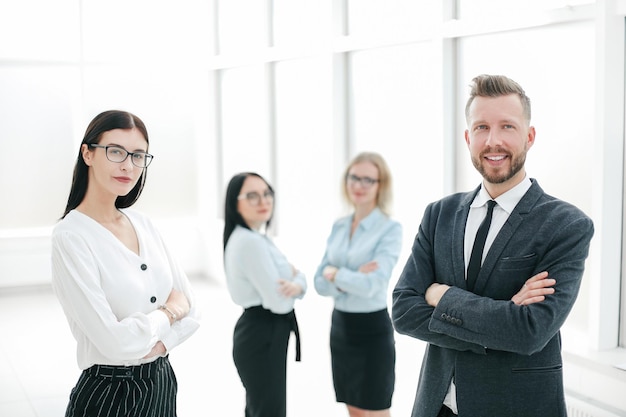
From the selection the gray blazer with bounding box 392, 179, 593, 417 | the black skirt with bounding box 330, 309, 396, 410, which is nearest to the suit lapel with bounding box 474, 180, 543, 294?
the gray blazer with bounding box 392, 179, 593, 417

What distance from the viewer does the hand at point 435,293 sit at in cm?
268

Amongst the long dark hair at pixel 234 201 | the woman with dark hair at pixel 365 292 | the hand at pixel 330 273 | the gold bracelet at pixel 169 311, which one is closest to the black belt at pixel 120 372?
the gold bracelet at pixel 169 311

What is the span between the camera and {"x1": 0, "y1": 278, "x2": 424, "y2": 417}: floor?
5648 millimetres

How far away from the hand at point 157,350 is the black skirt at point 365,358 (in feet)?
5.45

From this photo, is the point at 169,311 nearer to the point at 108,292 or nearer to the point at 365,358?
the point at 108,292

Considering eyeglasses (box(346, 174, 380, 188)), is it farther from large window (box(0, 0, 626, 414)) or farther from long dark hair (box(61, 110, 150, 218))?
long dark hair (box(61, 110, 150, 218))

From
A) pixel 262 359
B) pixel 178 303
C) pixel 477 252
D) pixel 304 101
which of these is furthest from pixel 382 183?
pixel 304 101

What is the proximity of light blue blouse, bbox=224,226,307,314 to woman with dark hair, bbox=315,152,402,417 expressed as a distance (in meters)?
0.37

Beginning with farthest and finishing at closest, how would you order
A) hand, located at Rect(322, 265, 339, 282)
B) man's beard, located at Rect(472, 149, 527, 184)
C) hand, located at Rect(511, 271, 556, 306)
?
hand, located at Rect(322, 265, 339, 282)
man's beard, located at Rect(472, 149, 527, 184)
hand, located at Rect(511, 271, 556, 306)

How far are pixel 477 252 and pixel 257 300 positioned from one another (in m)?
1.81

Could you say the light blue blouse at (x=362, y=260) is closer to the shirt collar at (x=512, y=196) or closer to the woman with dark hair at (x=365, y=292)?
the woman with dark hair at (x=365, y=292)

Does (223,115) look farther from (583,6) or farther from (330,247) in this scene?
(583,6)

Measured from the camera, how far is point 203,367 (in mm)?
6645

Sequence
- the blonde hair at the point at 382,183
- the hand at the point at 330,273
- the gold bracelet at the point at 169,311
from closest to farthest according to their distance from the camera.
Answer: the gold bracelet at the point at 169,311 → the hand at the point at 330,273 → the blonde hair at the point at 382,183
